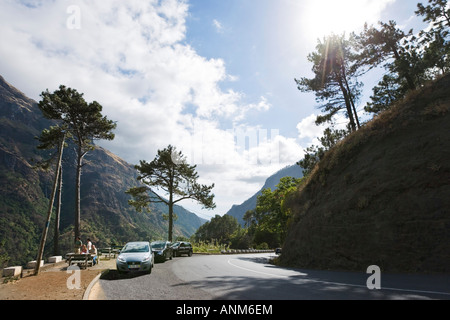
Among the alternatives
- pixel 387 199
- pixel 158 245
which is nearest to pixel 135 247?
pixel 158 245

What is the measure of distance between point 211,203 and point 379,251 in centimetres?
2632

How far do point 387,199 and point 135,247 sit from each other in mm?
13140

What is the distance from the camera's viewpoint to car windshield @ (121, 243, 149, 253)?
1336cm

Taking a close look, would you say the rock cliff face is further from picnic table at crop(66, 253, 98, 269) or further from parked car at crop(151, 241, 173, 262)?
picnic table at crop(66, 253, 98, 269)

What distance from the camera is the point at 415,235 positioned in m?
10.5

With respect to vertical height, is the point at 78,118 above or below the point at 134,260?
above

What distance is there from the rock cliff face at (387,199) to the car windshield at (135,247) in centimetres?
917

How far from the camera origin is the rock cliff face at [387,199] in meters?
10.4

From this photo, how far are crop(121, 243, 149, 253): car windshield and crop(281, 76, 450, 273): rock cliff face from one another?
9.17 metres

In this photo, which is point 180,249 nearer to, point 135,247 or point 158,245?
point 158,245

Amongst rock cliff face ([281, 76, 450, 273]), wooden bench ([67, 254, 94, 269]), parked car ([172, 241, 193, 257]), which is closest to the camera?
rock cliff face ([281, 76, 450, 273])

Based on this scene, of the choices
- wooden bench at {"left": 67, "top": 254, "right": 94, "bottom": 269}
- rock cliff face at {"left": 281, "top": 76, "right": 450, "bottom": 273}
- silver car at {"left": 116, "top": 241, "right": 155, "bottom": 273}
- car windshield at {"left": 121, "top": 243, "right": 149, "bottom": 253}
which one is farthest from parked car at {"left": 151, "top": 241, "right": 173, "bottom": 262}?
rock cliff face at {"left": 281, "top": 76, "right": 450, "bottom": 273}

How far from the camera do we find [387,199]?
40.8 feet
